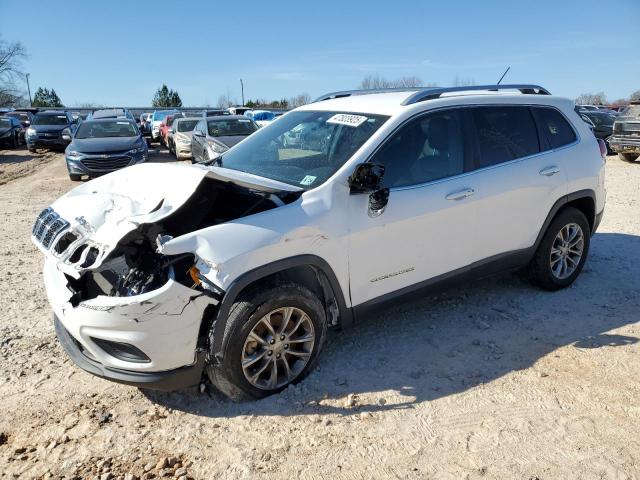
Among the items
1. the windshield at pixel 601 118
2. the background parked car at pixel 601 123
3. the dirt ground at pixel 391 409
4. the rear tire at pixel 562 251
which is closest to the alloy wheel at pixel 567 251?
the rear tire at pixel 562 251

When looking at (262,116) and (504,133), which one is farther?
(262,116)

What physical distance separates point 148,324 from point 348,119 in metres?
2.13

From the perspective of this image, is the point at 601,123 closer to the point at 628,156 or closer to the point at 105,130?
the point at 628,156

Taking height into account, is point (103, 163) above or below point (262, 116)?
below

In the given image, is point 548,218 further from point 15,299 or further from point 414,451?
point 15,299

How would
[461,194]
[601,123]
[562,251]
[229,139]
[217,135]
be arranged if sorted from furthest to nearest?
[601,123] < [217,135] < [229,139] < [562,251] < [461,194]

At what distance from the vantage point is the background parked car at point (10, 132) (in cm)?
2203

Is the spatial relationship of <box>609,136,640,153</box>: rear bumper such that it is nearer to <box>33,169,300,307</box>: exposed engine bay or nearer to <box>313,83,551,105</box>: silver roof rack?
<box>313,83,551,105</box>: silver roof rack

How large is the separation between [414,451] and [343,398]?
23.8 inches

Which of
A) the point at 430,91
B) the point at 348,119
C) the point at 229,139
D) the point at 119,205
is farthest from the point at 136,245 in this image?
the point at 229,139

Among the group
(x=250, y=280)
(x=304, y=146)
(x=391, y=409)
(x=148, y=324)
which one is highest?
(x=304, y=146)

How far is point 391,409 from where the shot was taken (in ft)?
10.3

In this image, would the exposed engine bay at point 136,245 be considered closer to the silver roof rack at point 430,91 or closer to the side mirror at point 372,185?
the side mirror at point 372,185

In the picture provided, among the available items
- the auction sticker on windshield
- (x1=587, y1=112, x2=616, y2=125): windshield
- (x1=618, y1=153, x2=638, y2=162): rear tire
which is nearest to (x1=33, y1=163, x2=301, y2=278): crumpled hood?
the auction sticker on windshield
